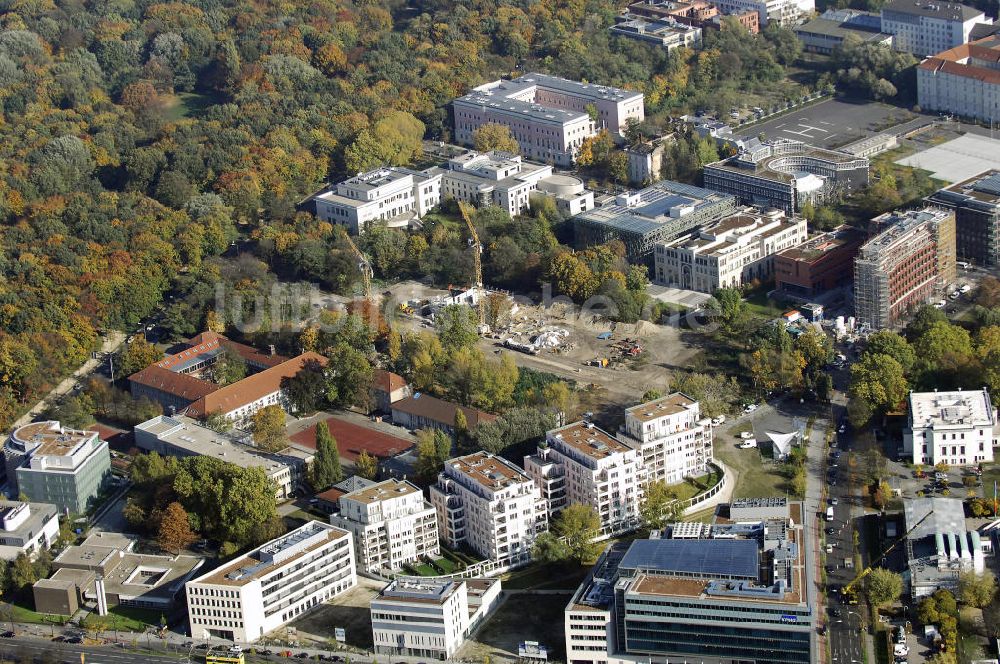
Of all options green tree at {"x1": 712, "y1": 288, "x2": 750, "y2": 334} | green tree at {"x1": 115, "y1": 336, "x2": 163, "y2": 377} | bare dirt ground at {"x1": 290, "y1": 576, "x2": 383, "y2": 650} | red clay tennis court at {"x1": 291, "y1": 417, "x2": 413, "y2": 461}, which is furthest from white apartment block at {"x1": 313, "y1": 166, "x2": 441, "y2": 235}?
bare dirt ground at {"x1": 290, "y1": 576, "x2": 383, "y2": 650}

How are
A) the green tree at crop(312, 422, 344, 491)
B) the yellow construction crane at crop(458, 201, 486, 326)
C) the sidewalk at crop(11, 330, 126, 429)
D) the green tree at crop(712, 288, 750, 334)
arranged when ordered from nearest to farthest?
the green tree at crop(312, 422, 344, 491)
the sidewalk at crop(11, 330, 126, 429)
the green tree at crop(712, 288, 750, 334)
the yellow construction crane at crop(458, 201, 486, 326)

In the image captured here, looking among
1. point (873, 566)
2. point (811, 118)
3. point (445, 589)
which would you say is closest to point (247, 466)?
point (445, 589)

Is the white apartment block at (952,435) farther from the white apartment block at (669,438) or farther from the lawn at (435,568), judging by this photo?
the lawn at (435,568)

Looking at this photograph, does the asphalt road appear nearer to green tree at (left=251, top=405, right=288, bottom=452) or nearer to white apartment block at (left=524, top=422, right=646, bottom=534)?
white apartment block at (left=524, top=422, right=646, bottom=534)

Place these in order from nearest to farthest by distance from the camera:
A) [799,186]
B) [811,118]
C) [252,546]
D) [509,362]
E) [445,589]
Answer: [445,589], [252,546], [509,362], [799,186], [811,118]

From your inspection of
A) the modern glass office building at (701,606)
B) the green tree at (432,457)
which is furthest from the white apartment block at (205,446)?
the modern glass office building at (701,606)

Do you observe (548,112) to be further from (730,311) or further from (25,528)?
(25,528)

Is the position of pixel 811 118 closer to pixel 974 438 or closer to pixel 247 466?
pixel 974 438
